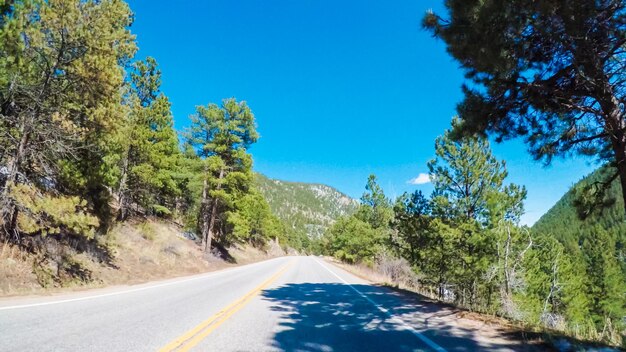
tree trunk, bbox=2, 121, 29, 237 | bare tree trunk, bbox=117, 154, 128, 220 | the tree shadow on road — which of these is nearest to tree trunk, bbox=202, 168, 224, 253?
bare tree trunk, bbox=117, 154, 128, 220

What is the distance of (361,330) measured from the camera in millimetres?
6402

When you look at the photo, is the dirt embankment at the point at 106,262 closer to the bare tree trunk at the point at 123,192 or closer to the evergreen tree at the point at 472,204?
the bare tree trunk at the point at 123,192

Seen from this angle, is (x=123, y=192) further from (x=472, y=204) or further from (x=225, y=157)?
(x=472, y=204)

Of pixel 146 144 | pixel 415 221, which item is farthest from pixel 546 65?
pixel 146 144

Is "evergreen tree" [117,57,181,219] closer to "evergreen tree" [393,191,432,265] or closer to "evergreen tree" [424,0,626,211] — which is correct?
"evergreen tree" [393,191,432,265]

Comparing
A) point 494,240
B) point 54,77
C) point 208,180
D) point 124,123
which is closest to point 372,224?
point 208,180

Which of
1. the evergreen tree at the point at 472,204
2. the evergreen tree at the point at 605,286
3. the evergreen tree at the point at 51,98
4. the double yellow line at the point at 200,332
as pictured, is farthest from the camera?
the evergreen tree at the point at 605,286

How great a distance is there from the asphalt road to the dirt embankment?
247cm

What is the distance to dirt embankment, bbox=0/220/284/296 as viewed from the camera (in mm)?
10000

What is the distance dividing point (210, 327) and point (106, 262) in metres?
11.4

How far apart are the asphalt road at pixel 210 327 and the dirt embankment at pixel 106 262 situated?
8.10 ft

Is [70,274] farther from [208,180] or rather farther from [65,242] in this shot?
[208,180]

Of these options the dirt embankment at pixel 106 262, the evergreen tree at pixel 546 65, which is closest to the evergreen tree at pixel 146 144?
the dirt embankment at pixel 106 262

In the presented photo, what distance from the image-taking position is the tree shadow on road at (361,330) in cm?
527
